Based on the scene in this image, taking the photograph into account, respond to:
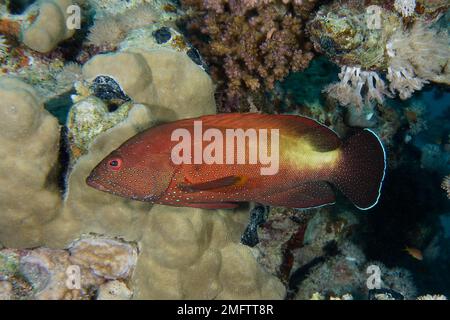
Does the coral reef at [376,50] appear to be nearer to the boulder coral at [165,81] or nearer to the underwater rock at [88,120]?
the boulder coral at [165,81]

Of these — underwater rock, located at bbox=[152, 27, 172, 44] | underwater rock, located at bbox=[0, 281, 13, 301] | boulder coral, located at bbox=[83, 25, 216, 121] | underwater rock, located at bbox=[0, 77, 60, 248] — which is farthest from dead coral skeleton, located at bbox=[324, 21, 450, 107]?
underwater rock, located at bbox=[0, 281, 13, 301]

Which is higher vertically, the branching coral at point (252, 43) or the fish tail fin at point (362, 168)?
the branching coral at point (252, 43)

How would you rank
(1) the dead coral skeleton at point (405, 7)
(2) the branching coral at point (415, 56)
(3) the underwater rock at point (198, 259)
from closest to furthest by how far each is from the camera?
(1) the dead coral skeleton at point (405, 7)
(2) the branching coral at point (415, 56)
(3) the underwater rock at point (198, 259)

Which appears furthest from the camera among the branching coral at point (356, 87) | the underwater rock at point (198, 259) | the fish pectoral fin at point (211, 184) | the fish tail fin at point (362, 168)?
the branching coral at point (356, 87)

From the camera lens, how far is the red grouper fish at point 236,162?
3.01m

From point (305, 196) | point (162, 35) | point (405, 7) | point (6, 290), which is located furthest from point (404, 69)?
point (6, 290)

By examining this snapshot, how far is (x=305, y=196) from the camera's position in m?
3.53

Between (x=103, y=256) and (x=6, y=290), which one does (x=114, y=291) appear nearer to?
(x=103, y=256)

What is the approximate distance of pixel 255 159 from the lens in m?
3.14

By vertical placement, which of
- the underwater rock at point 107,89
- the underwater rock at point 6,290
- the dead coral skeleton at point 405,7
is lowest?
the underwater rock at point 6,290

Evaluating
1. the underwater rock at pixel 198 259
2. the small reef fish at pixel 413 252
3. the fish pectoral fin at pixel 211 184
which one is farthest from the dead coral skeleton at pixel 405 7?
the small reef fish at pixel 413 252
